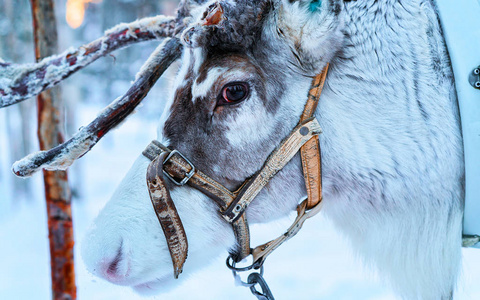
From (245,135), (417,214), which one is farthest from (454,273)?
(245,135)

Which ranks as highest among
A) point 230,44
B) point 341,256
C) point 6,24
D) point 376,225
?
point 230,44

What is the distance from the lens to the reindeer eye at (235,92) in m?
1.53

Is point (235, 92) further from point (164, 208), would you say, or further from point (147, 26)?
point (147, 26)

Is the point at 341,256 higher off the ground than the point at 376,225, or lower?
lower

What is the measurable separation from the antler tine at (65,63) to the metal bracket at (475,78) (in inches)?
51.0

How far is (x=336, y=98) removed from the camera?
5.21ft

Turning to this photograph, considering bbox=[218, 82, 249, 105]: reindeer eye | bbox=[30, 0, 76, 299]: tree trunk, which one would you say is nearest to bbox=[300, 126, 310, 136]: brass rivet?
bbox=[218, 82, 249, 105]: reindeer eye

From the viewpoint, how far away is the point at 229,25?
→ 1.48 metres

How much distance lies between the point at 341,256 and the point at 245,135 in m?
4.08

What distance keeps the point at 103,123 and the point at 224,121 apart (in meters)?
0.68

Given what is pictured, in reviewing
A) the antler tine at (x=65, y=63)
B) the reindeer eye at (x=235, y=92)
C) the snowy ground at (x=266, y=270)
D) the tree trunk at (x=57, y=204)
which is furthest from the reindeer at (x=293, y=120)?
the tree trunk at (x=57, y=204)

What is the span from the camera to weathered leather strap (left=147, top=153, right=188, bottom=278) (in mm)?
1506

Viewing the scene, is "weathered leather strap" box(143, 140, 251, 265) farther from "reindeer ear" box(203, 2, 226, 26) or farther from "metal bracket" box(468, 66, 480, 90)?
"metal bracket" box(468, 66, 480, 90)

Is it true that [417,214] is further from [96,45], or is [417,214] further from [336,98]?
[96,45]
